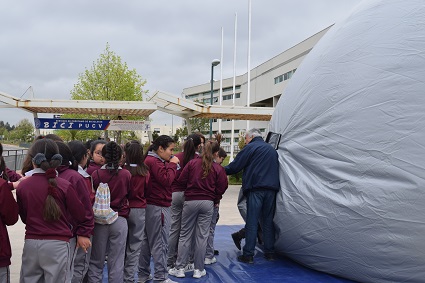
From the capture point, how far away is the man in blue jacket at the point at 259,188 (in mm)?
5691

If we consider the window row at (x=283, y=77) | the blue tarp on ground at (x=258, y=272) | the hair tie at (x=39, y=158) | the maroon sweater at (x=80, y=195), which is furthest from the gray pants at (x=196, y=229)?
the window row at (x=283, y=77)

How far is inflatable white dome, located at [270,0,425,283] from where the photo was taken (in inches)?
175

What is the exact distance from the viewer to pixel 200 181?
5141 mm

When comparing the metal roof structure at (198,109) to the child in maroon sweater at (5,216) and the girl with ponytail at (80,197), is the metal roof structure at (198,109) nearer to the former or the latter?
the girl with ponytail at (80,197)

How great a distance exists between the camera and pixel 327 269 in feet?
16.7

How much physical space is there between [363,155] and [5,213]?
382cm

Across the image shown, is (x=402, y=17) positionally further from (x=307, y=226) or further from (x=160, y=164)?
(x=160, y=164)

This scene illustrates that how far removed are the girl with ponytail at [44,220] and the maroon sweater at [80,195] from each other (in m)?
0.17

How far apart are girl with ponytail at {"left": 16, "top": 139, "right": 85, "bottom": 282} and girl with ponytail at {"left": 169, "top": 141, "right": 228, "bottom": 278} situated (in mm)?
2145

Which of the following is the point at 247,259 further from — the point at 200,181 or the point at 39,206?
the point at 39,206

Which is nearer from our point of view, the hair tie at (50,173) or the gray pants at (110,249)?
the hair tie at (50,173)

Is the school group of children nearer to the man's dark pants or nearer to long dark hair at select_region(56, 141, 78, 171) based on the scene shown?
long dark hair at select_region(56, 141, 78, 171)

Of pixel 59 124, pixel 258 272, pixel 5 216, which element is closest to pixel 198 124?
pixel 59 124

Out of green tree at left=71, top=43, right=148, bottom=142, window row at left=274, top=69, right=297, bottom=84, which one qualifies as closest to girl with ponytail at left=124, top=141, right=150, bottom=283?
green tree at left=71, top=43, right=148, bottom=142
